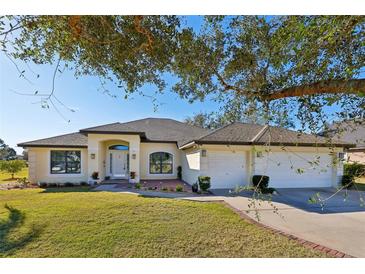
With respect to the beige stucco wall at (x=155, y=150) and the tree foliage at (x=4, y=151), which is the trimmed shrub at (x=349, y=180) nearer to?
the beige stucco wall at (x=155, y=150)

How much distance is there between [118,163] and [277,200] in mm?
13079

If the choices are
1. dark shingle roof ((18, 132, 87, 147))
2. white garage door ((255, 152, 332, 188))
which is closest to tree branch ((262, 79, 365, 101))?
white garage door ((255, 152, 332, 188))

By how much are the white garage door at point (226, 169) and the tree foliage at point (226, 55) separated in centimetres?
727

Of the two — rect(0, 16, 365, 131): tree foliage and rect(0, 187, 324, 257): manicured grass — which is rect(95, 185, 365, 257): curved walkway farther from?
rect(0, 16, 365, 131): tree foliage

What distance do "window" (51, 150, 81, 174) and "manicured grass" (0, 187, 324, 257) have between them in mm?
8257

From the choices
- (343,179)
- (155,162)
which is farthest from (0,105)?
(343,179)

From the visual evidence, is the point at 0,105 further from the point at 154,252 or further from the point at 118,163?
the point at 118,163

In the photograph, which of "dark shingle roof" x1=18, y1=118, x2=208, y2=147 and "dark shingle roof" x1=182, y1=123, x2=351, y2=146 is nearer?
"dark shingle roof" x1=182, y1=123, x2=351, y2=146

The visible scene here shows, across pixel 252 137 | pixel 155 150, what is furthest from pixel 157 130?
pixel 252 137

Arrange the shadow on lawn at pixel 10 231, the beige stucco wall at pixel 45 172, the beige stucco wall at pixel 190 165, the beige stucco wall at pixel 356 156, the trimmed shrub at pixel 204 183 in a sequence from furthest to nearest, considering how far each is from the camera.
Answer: the beige stucco wall at pixel 45 172, the beige stucco wall at pixel 190 165, the trimmed shrub at pixel 204 183, the shadow on lawn at pixel 10 231, the beige stucco wall at pixel 356 156

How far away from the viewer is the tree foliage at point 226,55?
12.3 ft

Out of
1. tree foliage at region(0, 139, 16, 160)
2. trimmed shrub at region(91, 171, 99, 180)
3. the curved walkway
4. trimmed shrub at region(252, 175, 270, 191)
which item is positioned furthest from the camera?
tree foliage at region(0, 139, 16, 160)

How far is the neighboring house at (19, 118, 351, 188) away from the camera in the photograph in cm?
1312

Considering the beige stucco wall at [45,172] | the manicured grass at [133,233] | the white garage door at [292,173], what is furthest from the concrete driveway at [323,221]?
the beige stucco wall at [45,172]
